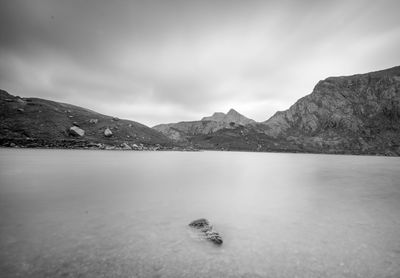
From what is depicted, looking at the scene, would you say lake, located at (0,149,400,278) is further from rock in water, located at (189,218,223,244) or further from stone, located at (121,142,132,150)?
stone, located at (121,142,132,150)

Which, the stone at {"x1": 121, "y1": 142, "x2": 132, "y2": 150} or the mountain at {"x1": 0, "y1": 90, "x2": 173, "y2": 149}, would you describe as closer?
the mountain at {"x1": 0, "y1": 90, "x2": 173, "y2": 149}

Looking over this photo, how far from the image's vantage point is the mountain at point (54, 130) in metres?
69.6

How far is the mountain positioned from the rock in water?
264 ft

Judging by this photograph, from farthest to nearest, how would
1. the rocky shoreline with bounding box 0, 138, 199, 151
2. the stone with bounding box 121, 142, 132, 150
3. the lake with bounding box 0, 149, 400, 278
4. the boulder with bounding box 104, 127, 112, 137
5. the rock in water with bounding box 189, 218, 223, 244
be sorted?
the boulder with bounding box 104, 127, 112, 137
the stone with bounding box 121, 142, 132, 150
the rocky shoreline with bounding box 0, 138, 199, 151
the rock in water with bounding box 189, 218, 223, 244
the lake with bounding box 0, 149, 400, 278

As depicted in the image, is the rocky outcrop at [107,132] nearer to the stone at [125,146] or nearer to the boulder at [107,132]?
the boulder at [107,132]

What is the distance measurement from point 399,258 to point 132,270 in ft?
29.0

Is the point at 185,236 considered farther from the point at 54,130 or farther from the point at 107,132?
the point at 107,132

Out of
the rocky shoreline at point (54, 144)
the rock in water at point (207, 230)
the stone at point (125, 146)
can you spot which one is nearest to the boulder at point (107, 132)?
the rocky shoreline at point (54, 144)

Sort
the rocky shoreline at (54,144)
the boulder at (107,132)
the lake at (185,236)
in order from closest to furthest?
the lake at (185,236) → the rocky shoreline at (54,144) → the boulder at (107,132)

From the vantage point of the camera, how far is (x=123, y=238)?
727cm

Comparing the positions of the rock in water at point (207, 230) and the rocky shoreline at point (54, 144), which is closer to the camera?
the rock in water at point (207, 230)

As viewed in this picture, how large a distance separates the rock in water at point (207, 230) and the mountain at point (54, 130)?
8039 cm

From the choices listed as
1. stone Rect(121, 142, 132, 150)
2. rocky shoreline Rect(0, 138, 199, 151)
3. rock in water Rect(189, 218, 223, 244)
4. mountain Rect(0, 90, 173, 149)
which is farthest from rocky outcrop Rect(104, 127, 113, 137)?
rock in water Rect(189, 218, 223, 244)

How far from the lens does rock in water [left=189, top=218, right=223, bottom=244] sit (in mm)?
7347
